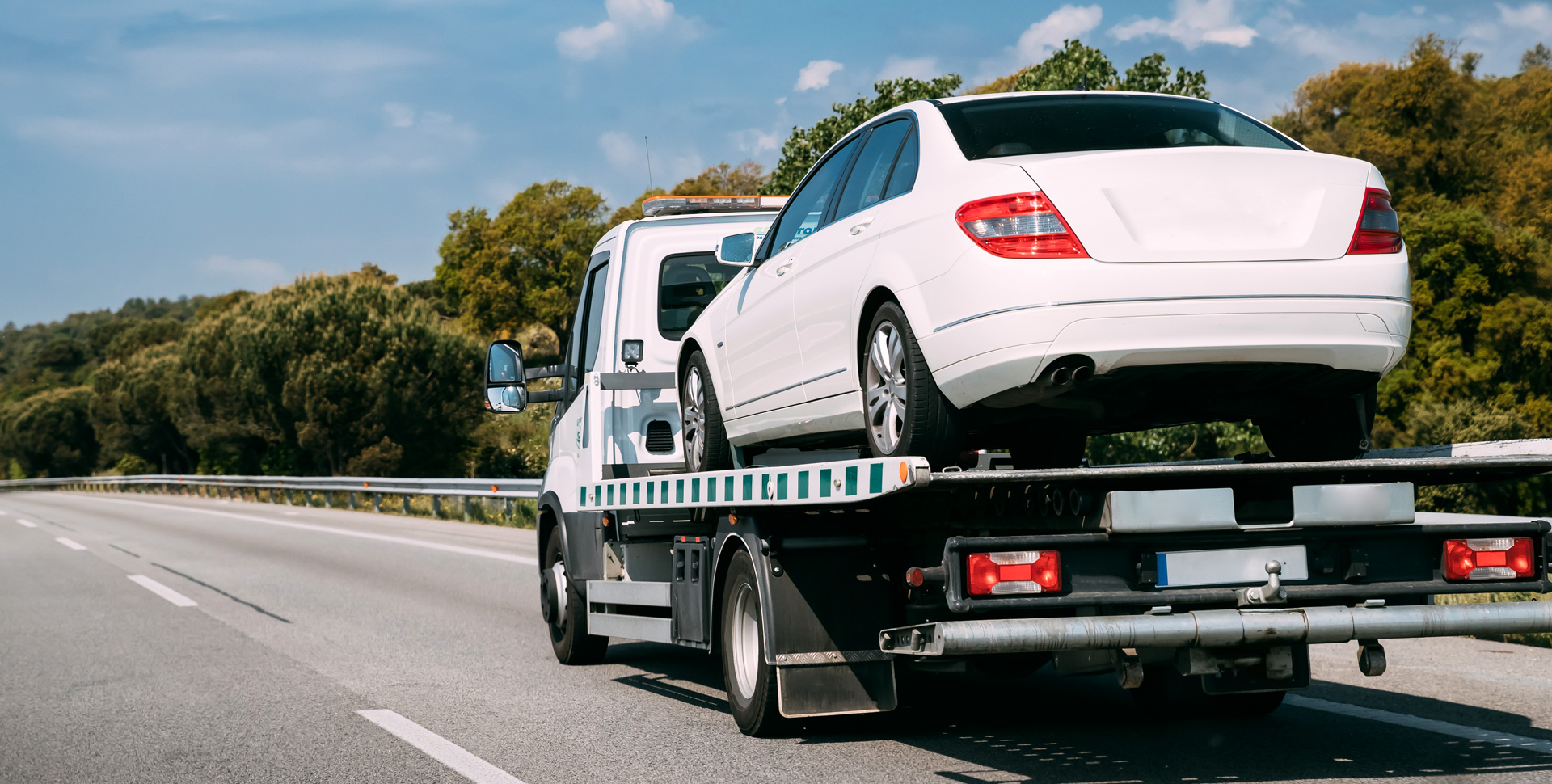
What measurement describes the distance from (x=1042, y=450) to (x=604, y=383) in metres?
3.22

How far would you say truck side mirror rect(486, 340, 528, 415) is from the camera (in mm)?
8938

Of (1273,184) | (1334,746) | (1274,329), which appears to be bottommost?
(1334,746)

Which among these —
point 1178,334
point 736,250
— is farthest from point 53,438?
point 1178,334

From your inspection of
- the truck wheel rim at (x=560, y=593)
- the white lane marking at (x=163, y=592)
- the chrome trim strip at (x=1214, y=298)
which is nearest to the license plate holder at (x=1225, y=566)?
the chrome trim strip at (x=1214, y=298)

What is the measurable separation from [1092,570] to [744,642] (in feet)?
6.82

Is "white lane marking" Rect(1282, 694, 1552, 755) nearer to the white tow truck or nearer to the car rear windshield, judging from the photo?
the white tow truck

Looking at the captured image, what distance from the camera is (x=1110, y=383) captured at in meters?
4.72

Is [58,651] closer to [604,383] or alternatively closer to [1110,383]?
[604,383]

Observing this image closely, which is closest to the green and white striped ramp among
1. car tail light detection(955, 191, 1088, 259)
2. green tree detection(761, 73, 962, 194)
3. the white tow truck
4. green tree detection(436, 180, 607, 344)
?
the white tow truck

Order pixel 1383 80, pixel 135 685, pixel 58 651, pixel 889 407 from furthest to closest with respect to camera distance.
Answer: pixel 1383 80 → pixel 58 651 → pixel 135 685 → pixel 889 407

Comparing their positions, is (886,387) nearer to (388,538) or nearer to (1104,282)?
(1104,282)

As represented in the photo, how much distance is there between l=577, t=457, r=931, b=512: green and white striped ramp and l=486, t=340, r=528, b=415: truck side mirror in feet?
4.54

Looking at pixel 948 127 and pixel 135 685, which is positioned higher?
pixel 948 127

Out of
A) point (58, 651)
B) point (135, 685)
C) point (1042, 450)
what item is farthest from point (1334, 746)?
point (58, 651)
